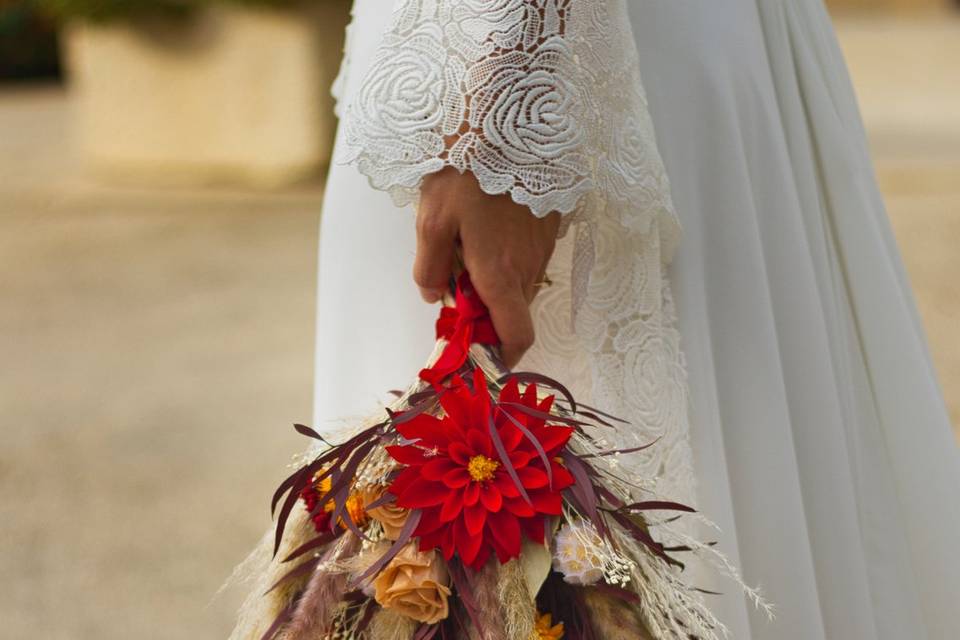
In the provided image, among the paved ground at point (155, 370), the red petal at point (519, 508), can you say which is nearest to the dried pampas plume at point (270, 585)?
the red petal at point (519, 508)

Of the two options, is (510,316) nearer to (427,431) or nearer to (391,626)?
(427,431)

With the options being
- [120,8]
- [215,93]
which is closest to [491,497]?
[215,93]

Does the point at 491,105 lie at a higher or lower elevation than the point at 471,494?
higher

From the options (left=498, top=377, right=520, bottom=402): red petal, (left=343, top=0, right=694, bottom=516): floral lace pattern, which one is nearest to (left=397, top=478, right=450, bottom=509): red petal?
(left=498, top=377, right=520, bottom=402): red petal

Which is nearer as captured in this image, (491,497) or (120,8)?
(491,497)

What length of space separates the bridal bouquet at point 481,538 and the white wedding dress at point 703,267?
0.66 ft

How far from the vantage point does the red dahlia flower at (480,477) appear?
40.2 inches

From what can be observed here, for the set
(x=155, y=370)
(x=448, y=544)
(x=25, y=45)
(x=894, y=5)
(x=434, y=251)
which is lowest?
(x=155, y=370)

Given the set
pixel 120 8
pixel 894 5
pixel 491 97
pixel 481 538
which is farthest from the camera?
pixel 894 5

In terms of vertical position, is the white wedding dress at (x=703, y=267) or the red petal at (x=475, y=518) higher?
the white wedding dress at (x=703, y=267)

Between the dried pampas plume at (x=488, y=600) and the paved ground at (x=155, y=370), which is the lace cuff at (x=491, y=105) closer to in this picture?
the dried pampas plume at (x=488, y=600)

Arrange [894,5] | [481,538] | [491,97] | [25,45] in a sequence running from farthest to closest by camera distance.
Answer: [894,5] < [25,45] < [491,97] < [481,538]

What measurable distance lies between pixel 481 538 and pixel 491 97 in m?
0.42

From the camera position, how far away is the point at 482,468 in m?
1.04
